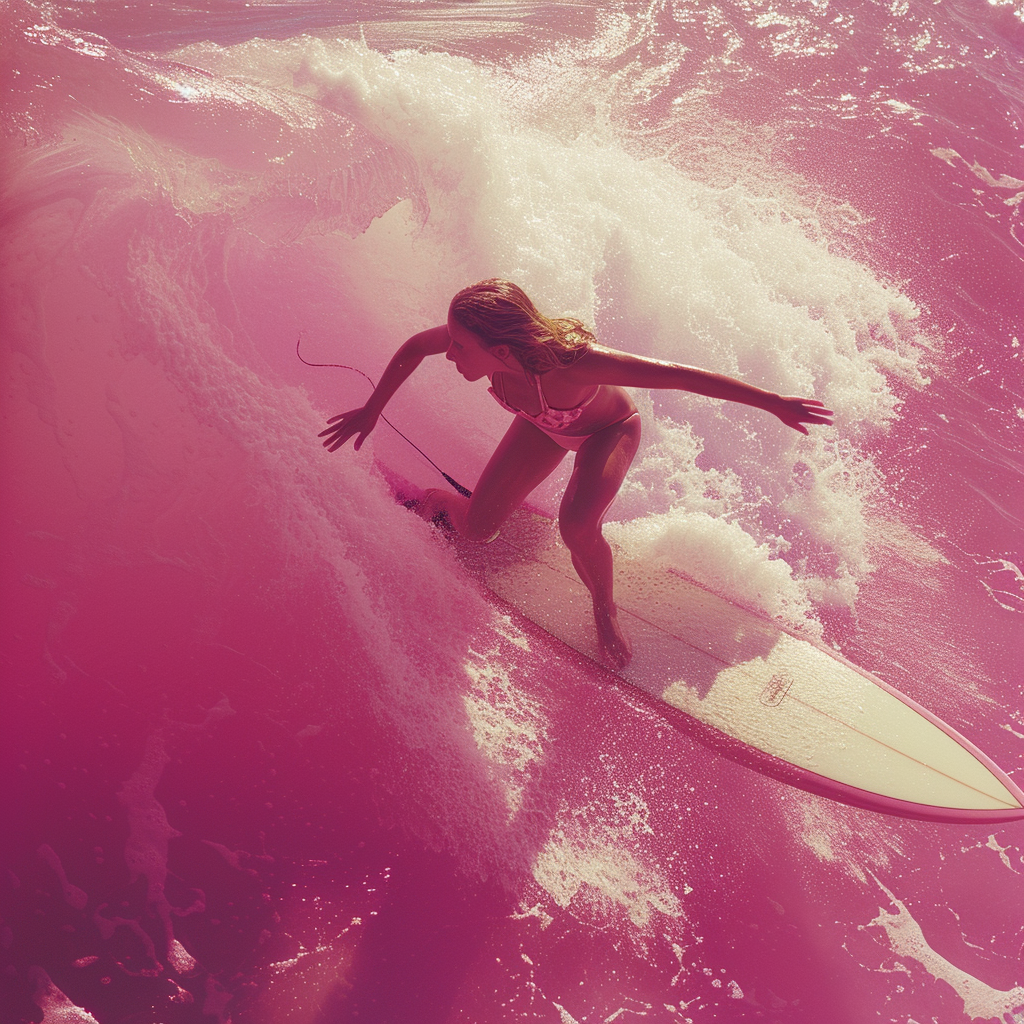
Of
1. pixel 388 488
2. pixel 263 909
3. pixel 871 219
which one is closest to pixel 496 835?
pixel 263 909

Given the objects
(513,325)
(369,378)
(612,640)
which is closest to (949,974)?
(612,640)

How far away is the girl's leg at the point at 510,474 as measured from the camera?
7.14 feet

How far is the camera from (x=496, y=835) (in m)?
2.12

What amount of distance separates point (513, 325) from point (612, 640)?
1.12 m

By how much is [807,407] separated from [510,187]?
1.85 meters

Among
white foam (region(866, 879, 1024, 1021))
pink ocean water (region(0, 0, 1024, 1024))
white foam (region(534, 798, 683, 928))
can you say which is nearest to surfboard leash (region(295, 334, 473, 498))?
pink ocean water (region(0, 0, 1024, 1024))

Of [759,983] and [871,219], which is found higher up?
[871,219]

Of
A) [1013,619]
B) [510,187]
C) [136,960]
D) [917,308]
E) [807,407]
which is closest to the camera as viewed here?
[807,407]

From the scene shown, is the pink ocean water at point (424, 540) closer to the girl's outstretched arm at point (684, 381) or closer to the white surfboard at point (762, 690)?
the white surfboard at point (762, 690)

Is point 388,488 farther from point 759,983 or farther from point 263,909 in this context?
point 759,983

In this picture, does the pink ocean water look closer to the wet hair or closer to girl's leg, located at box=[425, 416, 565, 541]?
girl's leg, located at box=[425, 416, 565, 541]

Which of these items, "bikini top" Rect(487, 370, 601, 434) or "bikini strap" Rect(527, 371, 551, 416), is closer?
"bikini strap" Rect(527, 371, 551, 416)

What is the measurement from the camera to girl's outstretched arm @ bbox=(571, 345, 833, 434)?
1595 millimetres

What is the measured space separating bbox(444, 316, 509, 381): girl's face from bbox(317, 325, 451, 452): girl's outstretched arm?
0.43 ft
